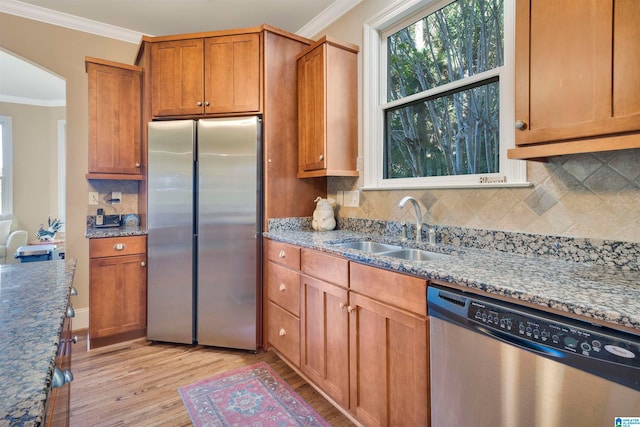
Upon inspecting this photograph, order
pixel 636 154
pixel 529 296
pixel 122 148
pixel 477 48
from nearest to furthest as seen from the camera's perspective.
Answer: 1. pixel 529 296
2. pixel 636 154
3. pixel 477 48
4. pixel 122 148

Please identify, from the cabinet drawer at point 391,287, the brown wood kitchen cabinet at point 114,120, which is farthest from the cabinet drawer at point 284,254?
the brown wood kitchen cabinet at point 114,120

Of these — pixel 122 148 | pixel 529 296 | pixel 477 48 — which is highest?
pixel 477 48

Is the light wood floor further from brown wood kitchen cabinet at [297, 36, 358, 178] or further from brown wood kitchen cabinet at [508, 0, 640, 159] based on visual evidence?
brown wood kitchen cabinet at [508, 0, 640, 159]

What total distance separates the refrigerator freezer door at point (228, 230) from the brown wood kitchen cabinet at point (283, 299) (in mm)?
127

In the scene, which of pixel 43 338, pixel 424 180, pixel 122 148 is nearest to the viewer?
pixel 43 338

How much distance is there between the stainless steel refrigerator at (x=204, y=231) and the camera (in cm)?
255

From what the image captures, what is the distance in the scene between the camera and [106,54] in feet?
10.3

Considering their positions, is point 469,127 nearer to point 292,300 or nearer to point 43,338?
point 292,300

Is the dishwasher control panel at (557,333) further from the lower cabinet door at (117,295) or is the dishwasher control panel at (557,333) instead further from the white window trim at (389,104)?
the lower cabinet door at (117,295)

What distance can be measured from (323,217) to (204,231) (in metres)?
0.94

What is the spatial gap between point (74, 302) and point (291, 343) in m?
2.30

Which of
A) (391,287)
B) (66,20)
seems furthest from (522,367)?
(66,20)

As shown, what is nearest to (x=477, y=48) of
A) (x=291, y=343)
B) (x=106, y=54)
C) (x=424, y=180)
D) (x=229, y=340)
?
(x=424, y=180)

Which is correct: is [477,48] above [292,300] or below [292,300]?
above
